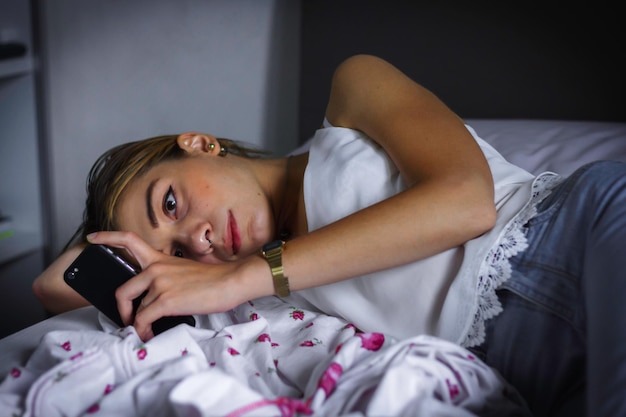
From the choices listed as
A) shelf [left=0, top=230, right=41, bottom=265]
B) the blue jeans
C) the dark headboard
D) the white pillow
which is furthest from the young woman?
shelf [left=0, top=230, right=41, bottom=265]

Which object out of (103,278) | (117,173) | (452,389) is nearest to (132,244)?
(103,278)

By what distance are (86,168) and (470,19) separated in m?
1.10

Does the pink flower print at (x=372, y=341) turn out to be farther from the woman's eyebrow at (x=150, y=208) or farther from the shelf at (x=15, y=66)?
the shelf at (x=15, y=66)

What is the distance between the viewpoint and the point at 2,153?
172 centimetres

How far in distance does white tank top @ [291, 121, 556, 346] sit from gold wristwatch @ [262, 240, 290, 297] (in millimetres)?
89

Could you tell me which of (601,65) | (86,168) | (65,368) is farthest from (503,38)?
(65,368)

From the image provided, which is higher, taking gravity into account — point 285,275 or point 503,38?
point 503,38

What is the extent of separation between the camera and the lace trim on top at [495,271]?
86cm

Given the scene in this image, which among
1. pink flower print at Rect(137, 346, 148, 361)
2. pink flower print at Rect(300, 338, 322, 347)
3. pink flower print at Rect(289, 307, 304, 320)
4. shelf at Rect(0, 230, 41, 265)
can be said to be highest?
pink flower print at Rect(137, 346, 148, 361)

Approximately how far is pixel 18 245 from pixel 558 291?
55.3 inches

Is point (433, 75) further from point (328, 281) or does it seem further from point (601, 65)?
point (328, 281)

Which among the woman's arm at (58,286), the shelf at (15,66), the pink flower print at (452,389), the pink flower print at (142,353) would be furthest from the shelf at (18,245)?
the pink flower print at (452,389)

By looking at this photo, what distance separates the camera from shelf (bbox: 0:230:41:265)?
169cm

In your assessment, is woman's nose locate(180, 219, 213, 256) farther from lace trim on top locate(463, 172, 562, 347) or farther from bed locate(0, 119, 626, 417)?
lace trim on top locate(463, 172, 562, 347)
